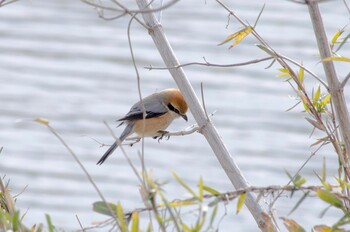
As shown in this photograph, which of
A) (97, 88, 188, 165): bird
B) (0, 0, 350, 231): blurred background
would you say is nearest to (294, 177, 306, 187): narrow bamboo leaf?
(97, 88, 188, 165): bird

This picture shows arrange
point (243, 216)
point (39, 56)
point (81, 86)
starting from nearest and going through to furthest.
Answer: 1. point (243, 216)
2. point (81, 86)
3. point (39, 56)

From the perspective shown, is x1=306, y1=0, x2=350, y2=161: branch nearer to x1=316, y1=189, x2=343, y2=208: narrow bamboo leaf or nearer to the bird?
x1=316, y1=189, x2=343, y2=208: narrow bamboo leaf

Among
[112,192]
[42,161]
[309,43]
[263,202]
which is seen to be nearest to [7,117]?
[42,161]

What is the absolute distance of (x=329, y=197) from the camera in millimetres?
1647

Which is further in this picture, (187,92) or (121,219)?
(187,92)

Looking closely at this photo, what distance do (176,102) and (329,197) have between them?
9.98ft

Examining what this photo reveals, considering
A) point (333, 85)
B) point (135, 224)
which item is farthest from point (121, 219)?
point (333, 85)

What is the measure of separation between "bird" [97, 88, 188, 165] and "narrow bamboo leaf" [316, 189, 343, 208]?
2920 millimetres

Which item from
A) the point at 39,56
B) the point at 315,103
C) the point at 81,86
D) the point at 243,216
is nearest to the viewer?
the point at 315,103

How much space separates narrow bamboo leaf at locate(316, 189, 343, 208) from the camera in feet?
5.38

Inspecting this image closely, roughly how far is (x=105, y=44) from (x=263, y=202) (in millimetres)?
7188

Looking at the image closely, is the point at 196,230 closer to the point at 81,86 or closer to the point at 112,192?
the point at 112,192

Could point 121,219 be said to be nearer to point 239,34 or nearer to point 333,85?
point 333,85

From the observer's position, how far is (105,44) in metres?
9.47
